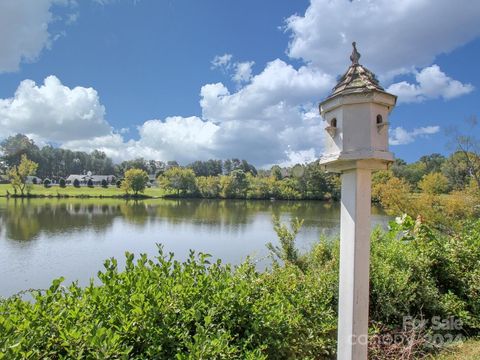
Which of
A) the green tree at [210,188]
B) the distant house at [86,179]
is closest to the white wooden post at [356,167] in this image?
the green tree at [210,188]

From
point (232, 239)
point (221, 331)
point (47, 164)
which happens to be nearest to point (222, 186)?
point (232, 239)

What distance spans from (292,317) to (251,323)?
0.38 metres

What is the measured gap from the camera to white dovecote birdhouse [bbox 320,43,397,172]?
1.72 meters

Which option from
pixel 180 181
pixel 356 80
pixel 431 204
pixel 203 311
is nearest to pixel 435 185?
pixel 431 204

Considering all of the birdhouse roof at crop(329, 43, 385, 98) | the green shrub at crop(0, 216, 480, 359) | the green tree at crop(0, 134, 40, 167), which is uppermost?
the green tree at crop(0, 134, 40, 167)

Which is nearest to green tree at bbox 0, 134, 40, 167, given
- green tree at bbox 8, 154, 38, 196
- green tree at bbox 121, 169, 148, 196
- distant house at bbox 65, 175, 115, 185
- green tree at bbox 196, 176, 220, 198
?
distant house at bbox 65, 175, 115, 185

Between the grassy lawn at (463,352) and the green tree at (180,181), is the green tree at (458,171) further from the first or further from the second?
the green tree at (180,181)

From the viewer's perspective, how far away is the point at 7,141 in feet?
229

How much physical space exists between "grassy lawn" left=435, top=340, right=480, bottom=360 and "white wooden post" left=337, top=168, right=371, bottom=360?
158 centimetres

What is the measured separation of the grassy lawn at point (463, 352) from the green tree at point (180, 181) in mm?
51021

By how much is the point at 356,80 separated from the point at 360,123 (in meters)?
0.26

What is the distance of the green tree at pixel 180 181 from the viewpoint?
2095 inches

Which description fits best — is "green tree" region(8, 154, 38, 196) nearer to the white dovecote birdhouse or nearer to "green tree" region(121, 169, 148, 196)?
"green tree" region(121, 169, 148, 196)

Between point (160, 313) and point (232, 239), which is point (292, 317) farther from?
point (232, 239)
